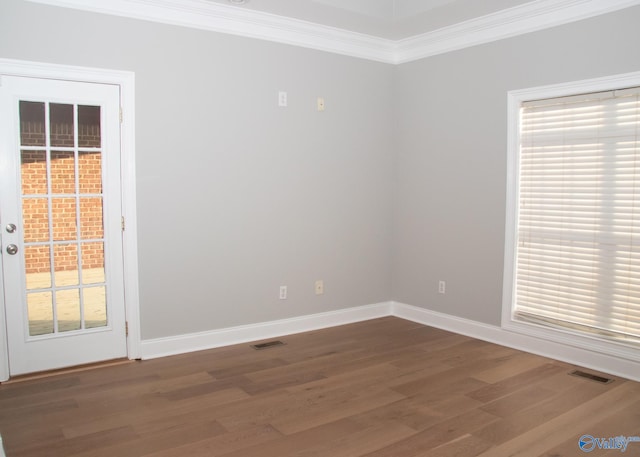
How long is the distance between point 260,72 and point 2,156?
2082 mm

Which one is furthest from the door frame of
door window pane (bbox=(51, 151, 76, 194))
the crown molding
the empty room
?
the crown molding

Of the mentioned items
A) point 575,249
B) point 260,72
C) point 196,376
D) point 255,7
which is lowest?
point 196,376

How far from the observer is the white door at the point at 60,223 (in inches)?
138

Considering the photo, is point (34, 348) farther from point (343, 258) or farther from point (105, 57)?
point (343, 258)

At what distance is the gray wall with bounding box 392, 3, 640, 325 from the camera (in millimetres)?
3811

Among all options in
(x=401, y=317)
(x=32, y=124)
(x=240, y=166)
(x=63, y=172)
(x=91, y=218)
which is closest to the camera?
(x=32, y=124)

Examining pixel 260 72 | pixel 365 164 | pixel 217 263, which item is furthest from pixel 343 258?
pixel 260 72

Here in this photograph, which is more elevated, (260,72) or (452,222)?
(260,72)

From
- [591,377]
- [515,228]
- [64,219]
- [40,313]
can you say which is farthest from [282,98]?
[591,377]

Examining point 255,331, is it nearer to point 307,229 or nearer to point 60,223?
point 307,229

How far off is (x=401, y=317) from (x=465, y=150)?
183cm

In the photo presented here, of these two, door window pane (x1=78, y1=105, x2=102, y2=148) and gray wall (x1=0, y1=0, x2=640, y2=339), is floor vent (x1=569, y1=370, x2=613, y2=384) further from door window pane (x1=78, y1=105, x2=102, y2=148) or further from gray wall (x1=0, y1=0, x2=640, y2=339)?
door window pane (x1=78, y1=105, x2=102, y2=148)

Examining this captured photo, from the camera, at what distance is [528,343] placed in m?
4.16

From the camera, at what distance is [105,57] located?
12.1ft
